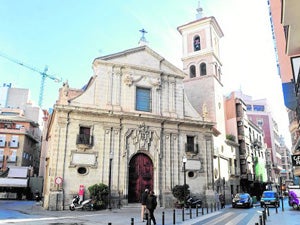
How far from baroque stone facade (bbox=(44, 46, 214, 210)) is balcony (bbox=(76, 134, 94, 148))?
5 centimetres

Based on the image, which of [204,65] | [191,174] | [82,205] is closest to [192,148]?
[191,174]

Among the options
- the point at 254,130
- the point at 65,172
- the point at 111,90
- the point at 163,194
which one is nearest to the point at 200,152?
the point at 163,194

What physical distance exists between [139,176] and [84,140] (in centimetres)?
562

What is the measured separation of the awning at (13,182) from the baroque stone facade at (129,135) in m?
17.7

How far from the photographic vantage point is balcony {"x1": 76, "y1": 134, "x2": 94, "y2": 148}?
2246 cm

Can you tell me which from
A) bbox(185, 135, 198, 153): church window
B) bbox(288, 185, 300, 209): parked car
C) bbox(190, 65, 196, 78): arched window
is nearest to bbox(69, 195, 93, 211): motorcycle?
bbox(185, 135, 198, 153): church window

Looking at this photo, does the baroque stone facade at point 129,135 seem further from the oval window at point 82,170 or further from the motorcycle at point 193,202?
the motorcycle at point 193,202

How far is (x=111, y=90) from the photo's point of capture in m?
25.2

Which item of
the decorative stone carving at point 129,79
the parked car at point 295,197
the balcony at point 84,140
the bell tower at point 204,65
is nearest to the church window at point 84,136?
the balcony at point 84,140

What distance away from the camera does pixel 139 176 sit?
2425 centimetres

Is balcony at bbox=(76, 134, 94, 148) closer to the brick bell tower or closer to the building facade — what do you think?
the brick bell tower

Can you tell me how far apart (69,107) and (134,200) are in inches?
364

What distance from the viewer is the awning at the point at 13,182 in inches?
1510

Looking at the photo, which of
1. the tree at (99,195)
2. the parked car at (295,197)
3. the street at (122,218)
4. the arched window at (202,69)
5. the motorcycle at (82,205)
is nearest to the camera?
the street at (122,218)
